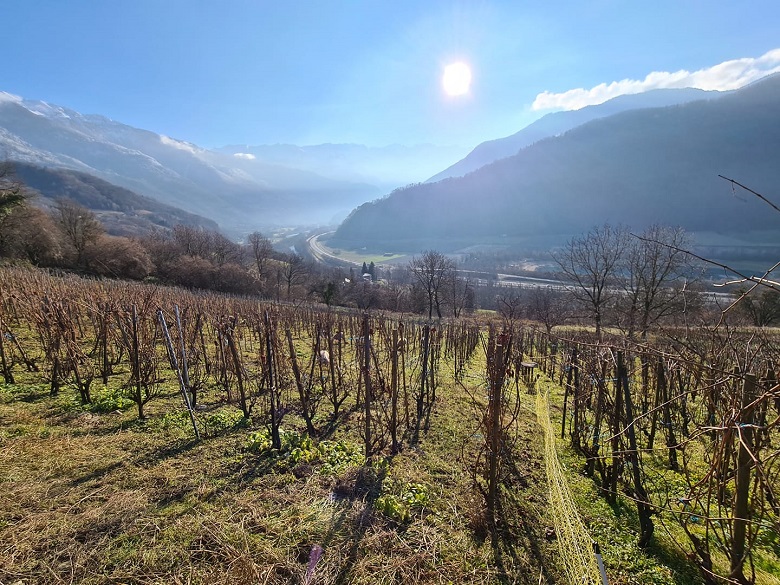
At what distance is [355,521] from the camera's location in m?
3.63

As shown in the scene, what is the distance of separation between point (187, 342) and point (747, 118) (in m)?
234

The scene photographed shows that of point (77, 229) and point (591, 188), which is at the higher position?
point (591, 188)

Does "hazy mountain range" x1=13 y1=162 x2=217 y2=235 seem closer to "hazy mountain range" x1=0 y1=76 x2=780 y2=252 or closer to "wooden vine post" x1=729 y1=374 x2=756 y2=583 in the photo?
"hazy mountain range" x1=0 y1=76 x2=780 y2=252

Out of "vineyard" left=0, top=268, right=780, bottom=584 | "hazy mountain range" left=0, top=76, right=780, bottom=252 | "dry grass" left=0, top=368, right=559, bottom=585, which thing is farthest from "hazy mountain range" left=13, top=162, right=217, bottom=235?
"dry grass" left=0, top=368, right=559, bottom=585

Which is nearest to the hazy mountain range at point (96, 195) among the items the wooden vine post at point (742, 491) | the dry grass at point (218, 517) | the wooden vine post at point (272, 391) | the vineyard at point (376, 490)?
the vineyard at point (376, 490)

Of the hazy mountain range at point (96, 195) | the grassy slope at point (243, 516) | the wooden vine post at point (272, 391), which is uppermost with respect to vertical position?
the hazy mountain range at point (96, 195)

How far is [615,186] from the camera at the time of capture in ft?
516

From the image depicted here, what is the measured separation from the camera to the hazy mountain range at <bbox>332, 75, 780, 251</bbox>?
136 meters

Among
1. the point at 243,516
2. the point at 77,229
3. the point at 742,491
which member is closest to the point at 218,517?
the point at 243,516

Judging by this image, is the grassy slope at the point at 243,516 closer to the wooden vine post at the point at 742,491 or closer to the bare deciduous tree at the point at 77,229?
the wooden vine post at the point at 742,491

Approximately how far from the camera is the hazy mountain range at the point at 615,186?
446 feet

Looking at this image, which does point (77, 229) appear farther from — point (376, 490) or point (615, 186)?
point (615, 186)

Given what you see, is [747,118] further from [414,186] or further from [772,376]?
[772,376]

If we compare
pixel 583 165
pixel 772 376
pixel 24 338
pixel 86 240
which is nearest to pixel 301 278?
pixel 86 240
